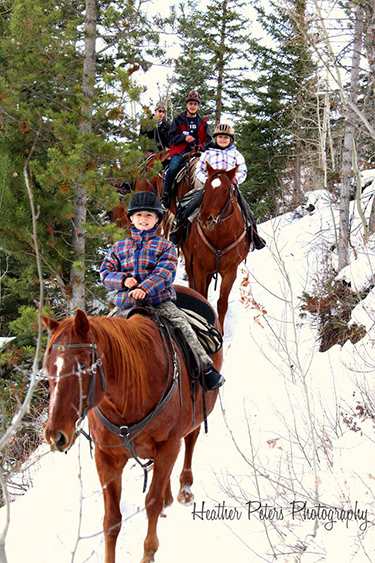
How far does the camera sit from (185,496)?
4582 millimetres

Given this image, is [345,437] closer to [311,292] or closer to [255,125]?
[311,292]

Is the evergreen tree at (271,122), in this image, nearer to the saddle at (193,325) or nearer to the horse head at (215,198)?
the horse head at (215,198)

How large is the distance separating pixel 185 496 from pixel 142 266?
230 centimetres

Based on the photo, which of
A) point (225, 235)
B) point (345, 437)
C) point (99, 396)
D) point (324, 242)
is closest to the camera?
point (99, 396)

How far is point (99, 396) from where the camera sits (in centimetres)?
286

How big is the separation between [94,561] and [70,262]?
5803 mm

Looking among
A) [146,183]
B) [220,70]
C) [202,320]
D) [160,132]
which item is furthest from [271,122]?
[202,320]

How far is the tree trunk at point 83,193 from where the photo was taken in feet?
27.4

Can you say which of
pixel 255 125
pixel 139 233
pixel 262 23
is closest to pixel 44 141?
pixel 139 233

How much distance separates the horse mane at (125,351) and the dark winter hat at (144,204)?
3.55 ft

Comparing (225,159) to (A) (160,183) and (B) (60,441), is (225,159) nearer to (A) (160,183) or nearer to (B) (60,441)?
(A) (160,183)

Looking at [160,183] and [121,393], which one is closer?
[121,393]

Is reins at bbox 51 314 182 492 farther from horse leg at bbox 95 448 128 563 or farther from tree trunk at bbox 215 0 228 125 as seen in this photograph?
tree trunk at bbox 215 0 228 125

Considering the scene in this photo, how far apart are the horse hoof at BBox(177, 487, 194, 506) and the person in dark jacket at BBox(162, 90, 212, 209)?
696 cm
